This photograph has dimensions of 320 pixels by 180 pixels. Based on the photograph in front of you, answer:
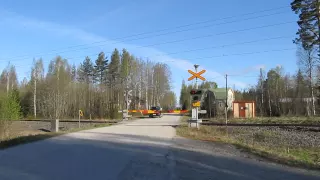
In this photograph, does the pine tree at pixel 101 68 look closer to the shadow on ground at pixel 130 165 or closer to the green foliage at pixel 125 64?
the green foliage at pixel 125 64

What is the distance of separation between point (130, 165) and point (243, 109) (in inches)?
1809

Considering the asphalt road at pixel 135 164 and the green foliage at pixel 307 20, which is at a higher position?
the green foliage at pixel 307 20

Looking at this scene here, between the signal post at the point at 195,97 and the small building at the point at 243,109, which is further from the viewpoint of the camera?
the small building at the point at 243,109

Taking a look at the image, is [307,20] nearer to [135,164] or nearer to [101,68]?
[135,164]

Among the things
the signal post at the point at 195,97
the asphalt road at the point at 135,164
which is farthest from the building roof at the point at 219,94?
the asphalt road at the point at 135,164

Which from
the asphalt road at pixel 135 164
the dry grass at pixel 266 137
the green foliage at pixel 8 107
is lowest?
the dry grass at pixel 266 137

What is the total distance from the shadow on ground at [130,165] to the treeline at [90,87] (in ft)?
92.3

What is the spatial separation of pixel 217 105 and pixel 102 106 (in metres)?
19.3

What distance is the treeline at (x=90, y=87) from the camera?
54.9 meters

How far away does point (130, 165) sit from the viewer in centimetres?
941

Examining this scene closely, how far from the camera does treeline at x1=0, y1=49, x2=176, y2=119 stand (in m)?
54.9

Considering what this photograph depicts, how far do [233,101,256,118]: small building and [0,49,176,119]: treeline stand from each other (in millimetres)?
19220

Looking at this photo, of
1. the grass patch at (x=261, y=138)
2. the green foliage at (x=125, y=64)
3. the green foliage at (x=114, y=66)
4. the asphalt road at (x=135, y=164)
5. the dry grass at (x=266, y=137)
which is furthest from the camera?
the green foliage at (x=114, y=66)

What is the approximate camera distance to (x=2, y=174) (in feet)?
27.6
